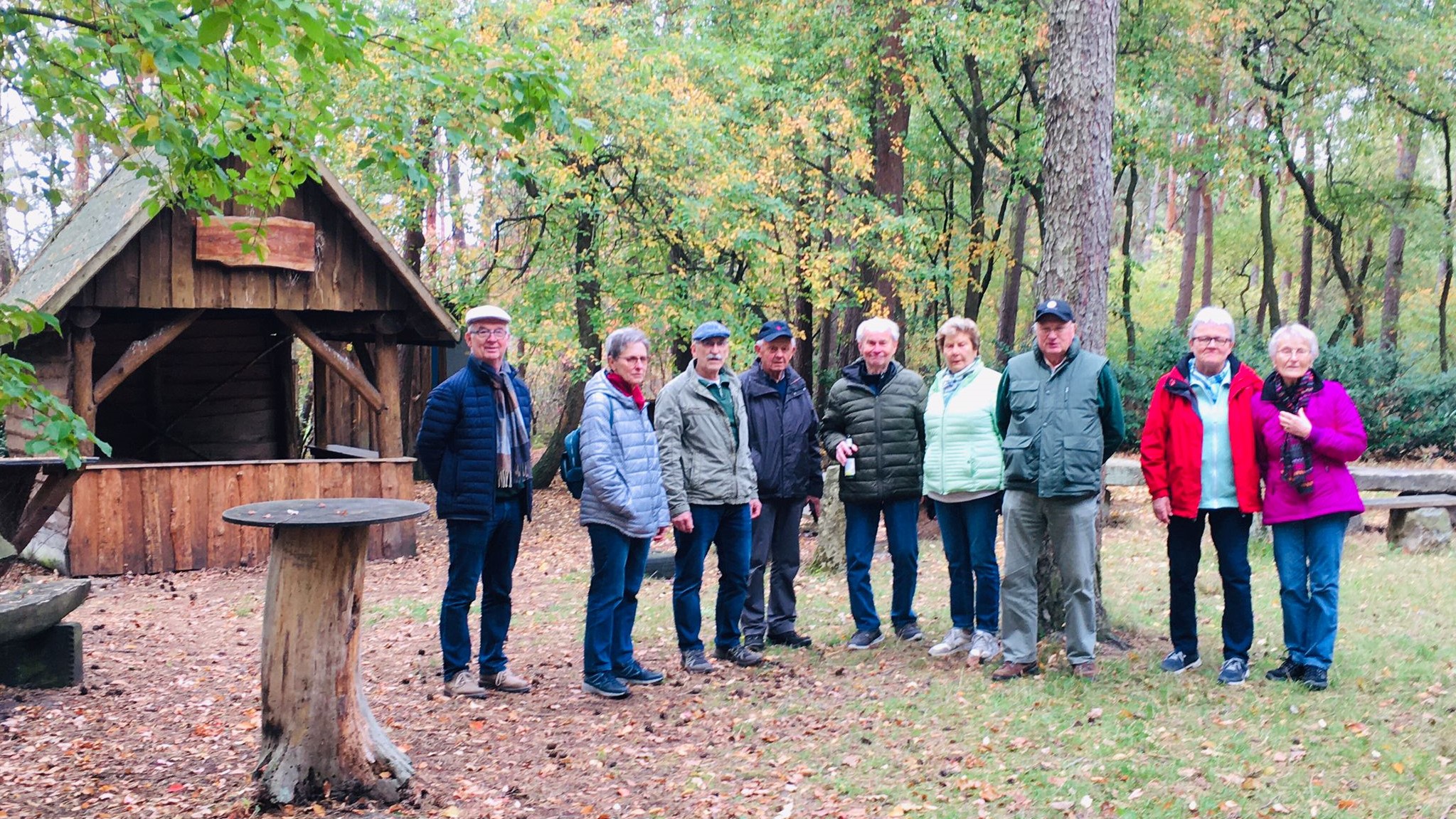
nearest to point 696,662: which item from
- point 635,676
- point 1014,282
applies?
point 635,676

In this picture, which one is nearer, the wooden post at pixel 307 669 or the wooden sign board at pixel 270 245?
the wooden post at pixel 307 669

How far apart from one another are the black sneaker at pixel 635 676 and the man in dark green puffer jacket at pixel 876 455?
54.6 inches

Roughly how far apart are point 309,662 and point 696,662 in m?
2.69

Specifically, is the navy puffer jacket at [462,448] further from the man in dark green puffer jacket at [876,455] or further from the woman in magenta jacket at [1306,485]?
the woman in magenta jacket at [1306,485]

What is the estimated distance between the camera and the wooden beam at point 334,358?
40.7 ft

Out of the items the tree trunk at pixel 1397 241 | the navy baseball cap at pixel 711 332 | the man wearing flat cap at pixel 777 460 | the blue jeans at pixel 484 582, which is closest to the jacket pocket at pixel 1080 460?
the man wearing flat cap at pixel 777 460

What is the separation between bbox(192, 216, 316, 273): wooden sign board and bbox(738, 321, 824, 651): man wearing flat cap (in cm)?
652

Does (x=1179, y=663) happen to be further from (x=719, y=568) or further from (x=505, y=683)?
(x=505, y=683)

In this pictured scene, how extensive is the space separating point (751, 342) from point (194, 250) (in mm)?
7010

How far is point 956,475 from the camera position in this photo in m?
6.61

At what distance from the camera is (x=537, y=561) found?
1270cm

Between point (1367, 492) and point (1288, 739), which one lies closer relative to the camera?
point (1288, 739)

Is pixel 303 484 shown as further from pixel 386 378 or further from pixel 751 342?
pixel 751 342

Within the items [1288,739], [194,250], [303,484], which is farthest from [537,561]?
[1288,739]
